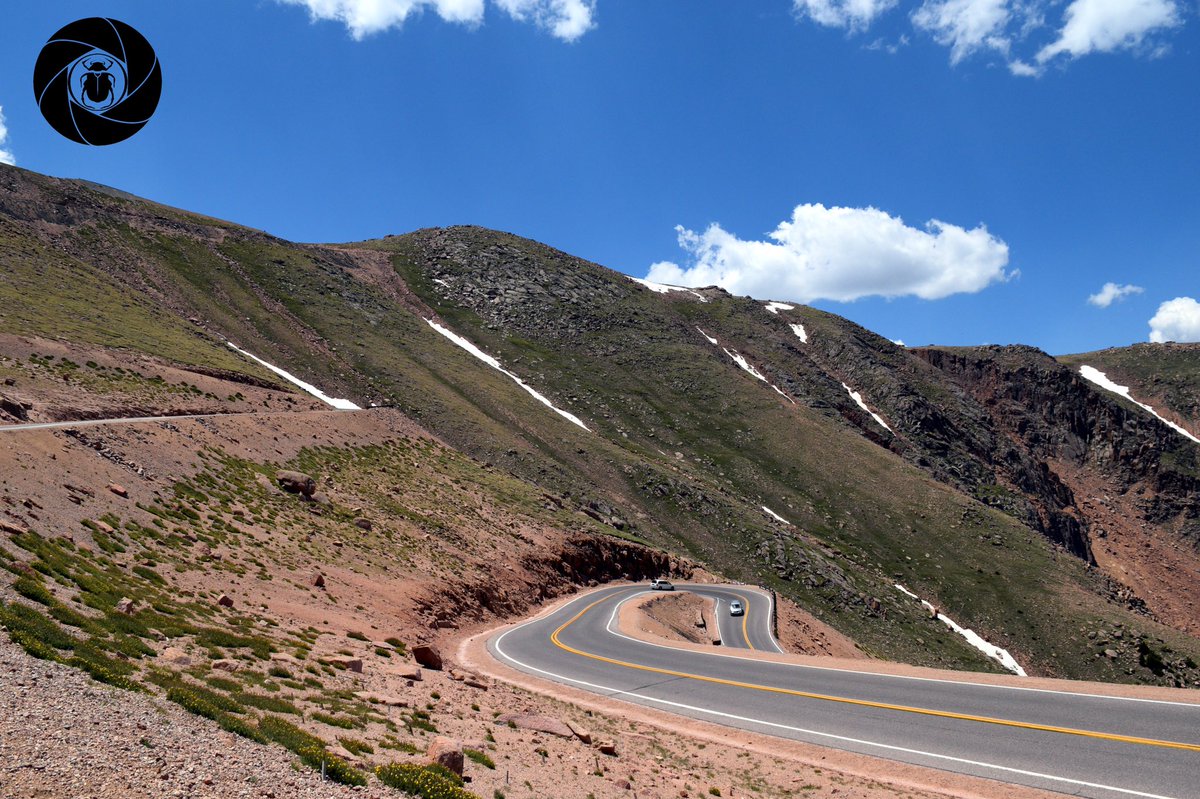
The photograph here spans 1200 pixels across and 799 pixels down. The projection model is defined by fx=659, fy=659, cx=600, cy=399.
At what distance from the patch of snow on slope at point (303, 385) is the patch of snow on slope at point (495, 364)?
91.9 feet

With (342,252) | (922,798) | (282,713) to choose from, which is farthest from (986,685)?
(342,252)

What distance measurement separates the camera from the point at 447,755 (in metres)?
10.7

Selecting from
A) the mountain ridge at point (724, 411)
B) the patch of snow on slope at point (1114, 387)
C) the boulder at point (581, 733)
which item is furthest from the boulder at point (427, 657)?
the patch of snow on slope at point (1114, 387)

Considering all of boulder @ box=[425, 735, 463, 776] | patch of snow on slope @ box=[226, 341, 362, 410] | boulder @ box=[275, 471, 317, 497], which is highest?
patch of snow on slope @ box=[226, 341, 362, 410]

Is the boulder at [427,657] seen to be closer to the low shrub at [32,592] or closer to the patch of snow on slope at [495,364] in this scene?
the low shrub at [32,592]

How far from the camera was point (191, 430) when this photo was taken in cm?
3141

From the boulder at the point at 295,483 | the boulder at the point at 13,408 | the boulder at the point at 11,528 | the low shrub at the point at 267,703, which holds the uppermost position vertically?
the boulder at the point at 13,408

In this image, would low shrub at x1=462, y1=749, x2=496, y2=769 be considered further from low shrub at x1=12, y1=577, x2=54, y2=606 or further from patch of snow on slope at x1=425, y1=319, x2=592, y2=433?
patch of snow on slope at x1=425, y1=319, x2=592, y2=433

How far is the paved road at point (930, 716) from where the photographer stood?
465 inches

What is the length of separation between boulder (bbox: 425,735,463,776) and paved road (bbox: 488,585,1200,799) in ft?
26.9

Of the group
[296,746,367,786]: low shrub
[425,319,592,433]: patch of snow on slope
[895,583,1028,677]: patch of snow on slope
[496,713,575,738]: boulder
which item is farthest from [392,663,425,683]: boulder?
[425,319,592,433]: patch of snow on slope

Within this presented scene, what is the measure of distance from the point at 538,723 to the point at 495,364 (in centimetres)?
7913

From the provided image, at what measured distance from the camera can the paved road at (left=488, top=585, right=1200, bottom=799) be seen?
11.8 metres

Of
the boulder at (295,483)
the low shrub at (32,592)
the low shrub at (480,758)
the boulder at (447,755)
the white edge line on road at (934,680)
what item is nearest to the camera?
the boulder at (447,755)
